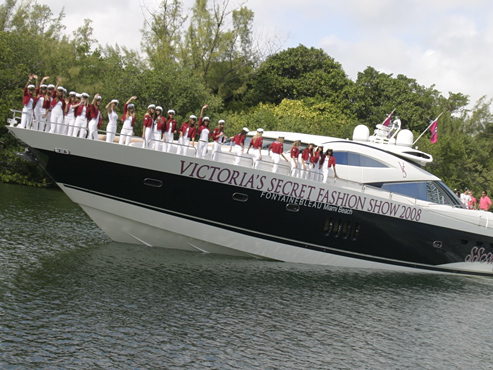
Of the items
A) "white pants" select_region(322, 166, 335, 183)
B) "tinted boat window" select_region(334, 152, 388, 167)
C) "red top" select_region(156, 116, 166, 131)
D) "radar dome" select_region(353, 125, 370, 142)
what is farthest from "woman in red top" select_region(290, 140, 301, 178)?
"red top" select_region(156, 116, 166, 131)

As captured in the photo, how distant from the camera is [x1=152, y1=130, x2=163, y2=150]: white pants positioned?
16.1m

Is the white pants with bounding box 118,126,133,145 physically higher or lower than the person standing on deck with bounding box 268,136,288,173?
lower

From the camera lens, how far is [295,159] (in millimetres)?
17453

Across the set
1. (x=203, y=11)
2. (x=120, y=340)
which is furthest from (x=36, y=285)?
(x=203, y=11)

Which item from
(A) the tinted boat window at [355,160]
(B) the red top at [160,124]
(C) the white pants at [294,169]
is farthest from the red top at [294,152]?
(B) the red top at [160,124]

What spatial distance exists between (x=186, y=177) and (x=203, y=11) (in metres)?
30.8

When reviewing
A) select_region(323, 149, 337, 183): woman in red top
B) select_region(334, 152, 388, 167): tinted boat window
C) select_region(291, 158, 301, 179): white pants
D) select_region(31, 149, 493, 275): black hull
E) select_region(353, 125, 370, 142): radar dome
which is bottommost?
select_region(31, 149, 493, 275): black hull

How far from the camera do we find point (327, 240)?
17.8 m

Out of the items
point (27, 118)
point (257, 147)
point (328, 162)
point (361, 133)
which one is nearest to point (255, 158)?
point (257, 147)

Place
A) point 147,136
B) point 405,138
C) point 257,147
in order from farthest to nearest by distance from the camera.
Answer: point 405,138, point 257,147, point 147,136

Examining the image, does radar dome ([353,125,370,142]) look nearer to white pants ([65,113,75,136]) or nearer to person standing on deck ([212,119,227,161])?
person standing on deck ([212,119,227,161])

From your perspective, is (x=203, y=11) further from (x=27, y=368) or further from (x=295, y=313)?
(x=27, y=368)

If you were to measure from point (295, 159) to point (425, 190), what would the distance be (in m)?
4.87

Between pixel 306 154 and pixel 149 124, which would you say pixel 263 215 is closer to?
pixel 306 154
